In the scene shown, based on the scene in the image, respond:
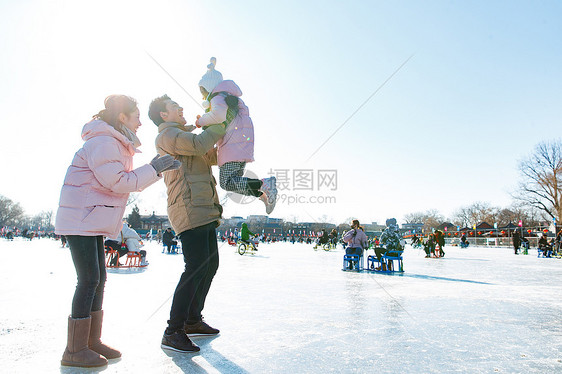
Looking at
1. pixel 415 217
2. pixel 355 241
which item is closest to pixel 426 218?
pixel 415 217

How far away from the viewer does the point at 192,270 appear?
2414mm

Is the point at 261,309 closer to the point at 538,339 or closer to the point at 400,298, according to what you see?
the point at 400,298

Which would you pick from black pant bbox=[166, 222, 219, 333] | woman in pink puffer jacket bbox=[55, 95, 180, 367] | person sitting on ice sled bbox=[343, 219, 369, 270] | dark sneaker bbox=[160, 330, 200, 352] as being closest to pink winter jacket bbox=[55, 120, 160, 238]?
woman in pink puffer jacket bbox=[55, 95, 180, 367]

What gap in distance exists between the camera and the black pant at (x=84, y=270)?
6.63 ft

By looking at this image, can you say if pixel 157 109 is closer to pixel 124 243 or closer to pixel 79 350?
pixel 79 350

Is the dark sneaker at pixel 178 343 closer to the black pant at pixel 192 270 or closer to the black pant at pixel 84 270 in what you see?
the black pant at pixel 192 270

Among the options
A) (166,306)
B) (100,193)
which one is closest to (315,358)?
(100,193)

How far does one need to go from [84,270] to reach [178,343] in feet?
2.31

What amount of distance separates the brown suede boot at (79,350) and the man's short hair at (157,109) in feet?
4.71

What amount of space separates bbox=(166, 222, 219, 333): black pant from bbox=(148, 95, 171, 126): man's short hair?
2.93ft

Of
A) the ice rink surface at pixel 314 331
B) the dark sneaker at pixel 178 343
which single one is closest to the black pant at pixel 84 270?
the ice rink surface at pixel 314 331

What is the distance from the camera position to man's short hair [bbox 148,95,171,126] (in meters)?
2.67

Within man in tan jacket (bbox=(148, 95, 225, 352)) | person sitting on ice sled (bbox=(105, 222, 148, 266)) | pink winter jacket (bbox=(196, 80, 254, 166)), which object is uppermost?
pink winter jacket (bbox=(196, 80, 254, 166))

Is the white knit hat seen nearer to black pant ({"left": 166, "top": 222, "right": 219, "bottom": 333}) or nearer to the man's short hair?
the man's short hair
